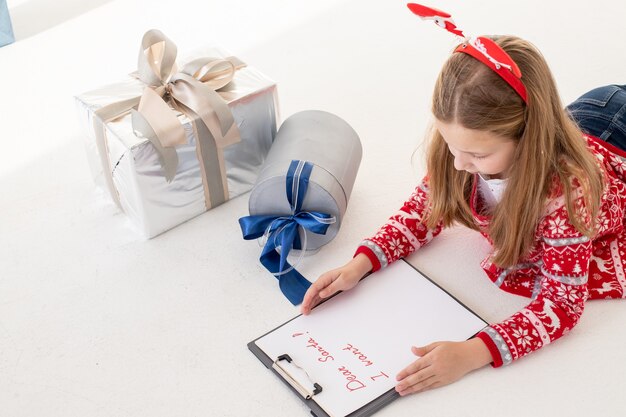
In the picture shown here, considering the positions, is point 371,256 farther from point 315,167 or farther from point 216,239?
point 216,239

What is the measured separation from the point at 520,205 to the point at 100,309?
70 centimetres

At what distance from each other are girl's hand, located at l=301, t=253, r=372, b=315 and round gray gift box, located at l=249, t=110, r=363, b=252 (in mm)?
103

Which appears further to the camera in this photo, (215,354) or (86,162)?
(86,162)

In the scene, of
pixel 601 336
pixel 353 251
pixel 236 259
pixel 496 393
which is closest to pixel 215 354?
pixel 236 259

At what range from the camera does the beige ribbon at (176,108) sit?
1.32 metres

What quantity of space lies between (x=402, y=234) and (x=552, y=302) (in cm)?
28

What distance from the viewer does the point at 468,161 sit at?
1111 millimetres

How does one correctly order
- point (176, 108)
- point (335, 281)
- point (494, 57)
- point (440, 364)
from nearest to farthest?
point (494, 57) → point (440, 364) → point (335, 281) → point (176, 108)

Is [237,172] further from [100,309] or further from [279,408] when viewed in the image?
[279,408]

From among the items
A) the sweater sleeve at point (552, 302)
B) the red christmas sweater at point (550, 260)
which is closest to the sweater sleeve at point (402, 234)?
the red christmas sweater at point (550, 260)

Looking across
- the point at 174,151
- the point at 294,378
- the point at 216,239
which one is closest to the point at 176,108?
the point at 174,151

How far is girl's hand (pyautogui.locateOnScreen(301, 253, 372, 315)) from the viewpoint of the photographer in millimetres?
1248

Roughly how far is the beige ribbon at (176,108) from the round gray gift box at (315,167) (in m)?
0.10

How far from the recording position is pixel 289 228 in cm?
134
